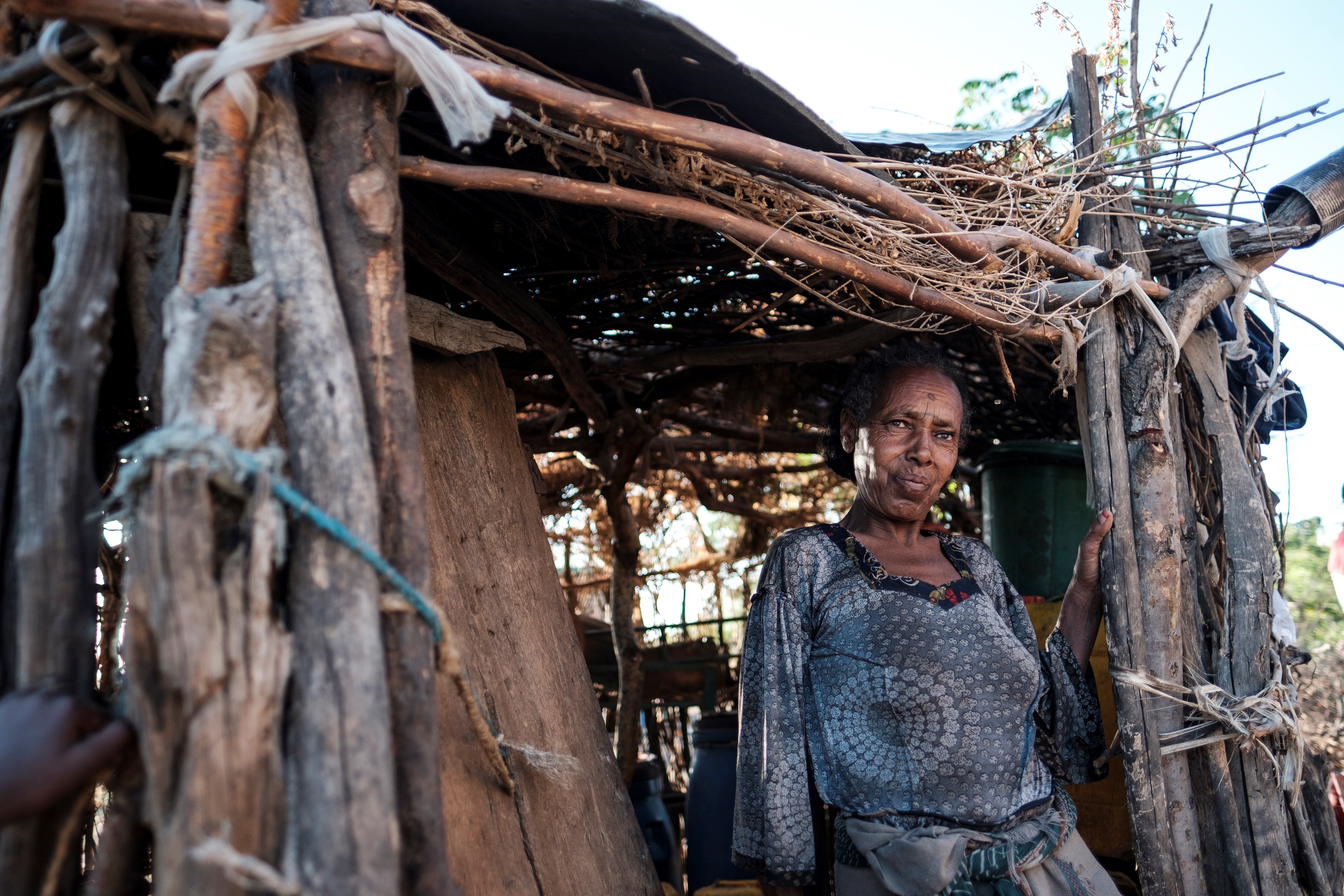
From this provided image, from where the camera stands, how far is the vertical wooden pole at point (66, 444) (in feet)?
4.22

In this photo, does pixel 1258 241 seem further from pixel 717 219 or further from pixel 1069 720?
pixel 717 219

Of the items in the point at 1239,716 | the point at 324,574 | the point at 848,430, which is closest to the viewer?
the point at 324,574

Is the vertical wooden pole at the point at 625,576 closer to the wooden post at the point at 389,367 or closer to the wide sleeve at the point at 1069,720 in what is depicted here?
the wide sleeve at the point at 1069,720

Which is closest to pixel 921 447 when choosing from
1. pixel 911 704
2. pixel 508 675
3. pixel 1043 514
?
pixel 911 704

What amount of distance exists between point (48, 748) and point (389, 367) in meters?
0.69

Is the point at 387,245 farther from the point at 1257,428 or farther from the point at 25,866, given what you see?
the point at 1257,428

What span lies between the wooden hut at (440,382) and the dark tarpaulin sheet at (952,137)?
0.06 m

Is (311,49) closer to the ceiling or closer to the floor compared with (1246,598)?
closer to the ceiling

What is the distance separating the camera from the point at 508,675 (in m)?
2.35

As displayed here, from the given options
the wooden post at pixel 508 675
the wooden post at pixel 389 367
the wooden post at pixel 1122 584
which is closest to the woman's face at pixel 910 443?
the wooden post at pixel 1122 584

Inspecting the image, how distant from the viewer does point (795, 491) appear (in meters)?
6.03

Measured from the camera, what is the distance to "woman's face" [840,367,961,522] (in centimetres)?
272

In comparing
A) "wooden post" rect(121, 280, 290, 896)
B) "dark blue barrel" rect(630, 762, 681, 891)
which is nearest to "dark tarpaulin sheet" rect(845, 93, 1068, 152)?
"wooden post" rect(121, 280, 290, 896)

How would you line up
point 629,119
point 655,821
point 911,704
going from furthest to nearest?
point 655,821
point 911,704
point 629,119
